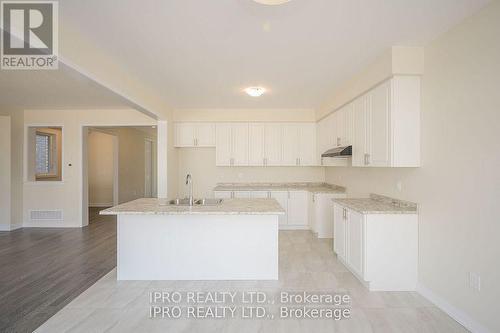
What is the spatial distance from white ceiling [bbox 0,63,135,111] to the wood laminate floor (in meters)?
2.23

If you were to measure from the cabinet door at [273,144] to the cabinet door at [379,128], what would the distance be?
8.23ft

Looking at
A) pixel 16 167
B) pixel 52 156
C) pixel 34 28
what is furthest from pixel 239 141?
pixel 52 156

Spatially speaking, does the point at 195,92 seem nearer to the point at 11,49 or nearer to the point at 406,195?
the point at 11,49

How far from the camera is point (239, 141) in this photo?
558 centimetres

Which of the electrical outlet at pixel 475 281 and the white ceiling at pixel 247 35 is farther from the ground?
the white ceiling at pixel 247 35

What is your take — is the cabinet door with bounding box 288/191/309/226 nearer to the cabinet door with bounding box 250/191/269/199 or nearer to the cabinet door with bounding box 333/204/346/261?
the cabinet door with bounding box 250/191/269/199

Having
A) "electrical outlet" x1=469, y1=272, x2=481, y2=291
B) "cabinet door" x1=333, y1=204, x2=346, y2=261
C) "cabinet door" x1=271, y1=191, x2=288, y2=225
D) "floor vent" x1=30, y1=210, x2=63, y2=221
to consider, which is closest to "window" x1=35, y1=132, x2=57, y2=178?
"floor vent" x1=30, y1=210, x2=63, y2=221

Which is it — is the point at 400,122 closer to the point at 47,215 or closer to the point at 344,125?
the point at 344,125

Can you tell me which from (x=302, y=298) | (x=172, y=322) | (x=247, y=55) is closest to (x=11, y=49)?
(x=247, y=55)

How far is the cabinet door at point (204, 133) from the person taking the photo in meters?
5.54

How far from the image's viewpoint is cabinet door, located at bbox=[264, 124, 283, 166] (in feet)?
18.3

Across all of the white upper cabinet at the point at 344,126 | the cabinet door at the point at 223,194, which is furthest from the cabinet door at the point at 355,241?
the cabinet door at the point at 223,194

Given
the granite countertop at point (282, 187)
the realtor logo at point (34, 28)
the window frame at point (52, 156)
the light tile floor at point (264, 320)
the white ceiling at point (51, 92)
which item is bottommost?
the light tile floor at point (264, 320)

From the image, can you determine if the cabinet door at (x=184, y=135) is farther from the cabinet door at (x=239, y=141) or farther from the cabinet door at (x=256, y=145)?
the cabinet door at (x=256, y=145)
